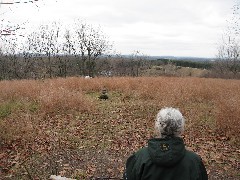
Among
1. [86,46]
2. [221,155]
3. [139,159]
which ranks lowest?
[221,155]

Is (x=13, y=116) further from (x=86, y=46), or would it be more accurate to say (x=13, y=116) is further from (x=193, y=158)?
(x=86, y=46)

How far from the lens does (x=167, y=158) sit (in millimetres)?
2549

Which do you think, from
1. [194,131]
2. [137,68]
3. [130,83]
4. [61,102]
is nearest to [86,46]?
[137,68]

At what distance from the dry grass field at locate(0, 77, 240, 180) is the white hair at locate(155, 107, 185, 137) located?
4143 mm

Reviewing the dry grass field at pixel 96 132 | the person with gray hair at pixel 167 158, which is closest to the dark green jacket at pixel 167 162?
the person with gray hair at pixel 167 158

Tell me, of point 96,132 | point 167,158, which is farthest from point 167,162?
point 96,132

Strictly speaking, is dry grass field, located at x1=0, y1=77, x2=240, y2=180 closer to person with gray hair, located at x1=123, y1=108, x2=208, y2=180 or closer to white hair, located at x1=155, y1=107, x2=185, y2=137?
person with gray hair, located at x1=123, y1=108, x2=208, y2=180

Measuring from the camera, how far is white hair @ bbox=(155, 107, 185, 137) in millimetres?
2723

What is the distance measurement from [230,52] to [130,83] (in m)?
52.1

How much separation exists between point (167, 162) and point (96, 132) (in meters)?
7.34

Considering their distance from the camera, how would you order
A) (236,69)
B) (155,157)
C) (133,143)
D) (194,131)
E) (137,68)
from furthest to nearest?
(137,68)
(236,69)
(194,131)
(133,143)
(155,157)

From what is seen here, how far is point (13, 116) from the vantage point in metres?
11.4

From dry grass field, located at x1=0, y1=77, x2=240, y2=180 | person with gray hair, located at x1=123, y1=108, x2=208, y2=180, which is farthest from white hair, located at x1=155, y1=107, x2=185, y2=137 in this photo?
dry grass field, located at x1=0, y1=77, x2=240, y2=180

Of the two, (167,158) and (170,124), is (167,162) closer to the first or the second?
(167,158)
